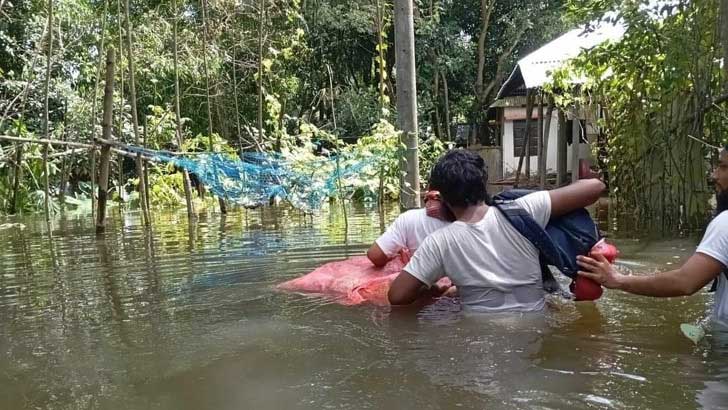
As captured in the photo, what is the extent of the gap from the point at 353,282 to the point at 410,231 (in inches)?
28.4

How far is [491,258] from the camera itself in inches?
138

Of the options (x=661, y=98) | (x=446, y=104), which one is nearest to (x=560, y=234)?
(x=661, y=98)

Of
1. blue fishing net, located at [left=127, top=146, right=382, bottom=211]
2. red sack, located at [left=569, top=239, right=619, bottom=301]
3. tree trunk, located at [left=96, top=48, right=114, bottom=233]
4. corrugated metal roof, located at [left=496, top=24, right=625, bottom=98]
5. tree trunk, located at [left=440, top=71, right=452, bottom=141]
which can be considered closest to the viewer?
red sack, located at [left=569, top=239, right=619, bottom=301]

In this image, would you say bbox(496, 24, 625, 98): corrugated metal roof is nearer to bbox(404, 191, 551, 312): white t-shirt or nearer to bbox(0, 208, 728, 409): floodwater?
bbox(0, 208, 728, 409): floodwater

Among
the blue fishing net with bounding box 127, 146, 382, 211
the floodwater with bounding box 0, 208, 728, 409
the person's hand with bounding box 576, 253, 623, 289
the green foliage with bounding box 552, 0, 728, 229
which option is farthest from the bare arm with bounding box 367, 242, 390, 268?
the blue fishing net with bounding box 127, 146, 382, 211

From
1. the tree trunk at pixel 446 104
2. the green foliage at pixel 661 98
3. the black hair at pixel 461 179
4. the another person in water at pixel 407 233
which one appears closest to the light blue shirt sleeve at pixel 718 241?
the black hair at pixel 461 179

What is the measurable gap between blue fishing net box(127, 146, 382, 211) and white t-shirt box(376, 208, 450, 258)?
6.68 meters

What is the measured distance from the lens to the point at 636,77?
8.53 m

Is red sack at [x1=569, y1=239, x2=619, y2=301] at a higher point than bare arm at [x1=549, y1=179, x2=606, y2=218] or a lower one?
lower

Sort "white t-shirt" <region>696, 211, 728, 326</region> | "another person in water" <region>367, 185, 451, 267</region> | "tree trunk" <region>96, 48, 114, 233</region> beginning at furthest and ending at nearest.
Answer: "tree trunk" <region>96, 48, 114, 233</region> < "another person in water" <region>367, 185, 451, 267</region> < "white t-shirt" <region>696, 211, 728, 326</region>

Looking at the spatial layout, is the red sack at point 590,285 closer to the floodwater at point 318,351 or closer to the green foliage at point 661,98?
the floodwater at point 318,351

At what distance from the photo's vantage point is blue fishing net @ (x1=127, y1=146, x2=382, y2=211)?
Answer: 11.1 metres

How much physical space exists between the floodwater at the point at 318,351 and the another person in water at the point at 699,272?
1.02 ft

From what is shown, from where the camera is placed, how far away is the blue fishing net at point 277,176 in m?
11.1
